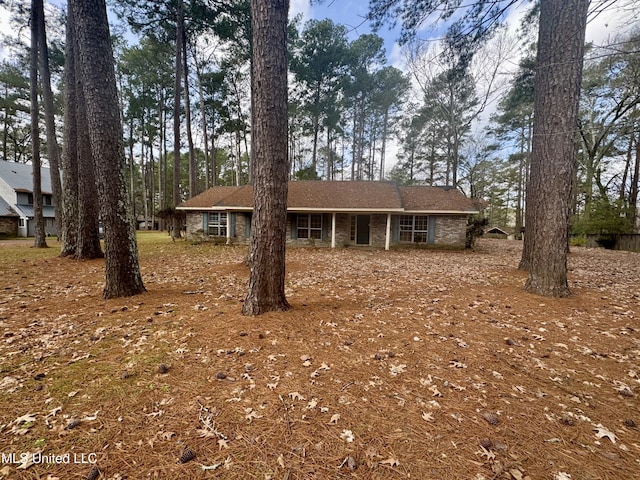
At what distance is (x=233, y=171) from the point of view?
33375 mm

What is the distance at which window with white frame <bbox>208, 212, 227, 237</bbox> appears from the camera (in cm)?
1516

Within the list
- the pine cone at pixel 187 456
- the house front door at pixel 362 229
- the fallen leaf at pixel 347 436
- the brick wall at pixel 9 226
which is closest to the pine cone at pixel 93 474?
the pine cone at pixel 187 456

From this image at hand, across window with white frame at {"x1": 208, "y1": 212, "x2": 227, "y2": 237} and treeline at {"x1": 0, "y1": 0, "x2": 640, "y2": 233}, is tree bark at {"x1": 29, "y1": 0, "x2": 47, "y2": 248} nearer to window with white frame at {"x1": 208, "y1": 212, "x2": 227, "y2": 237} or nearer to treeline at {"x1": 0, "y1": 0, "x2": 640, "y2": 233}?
treeline at {"x1": 0, "y1": 0, "x2": 640, "y2": 233}

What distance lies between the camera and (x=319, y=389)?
216 cm

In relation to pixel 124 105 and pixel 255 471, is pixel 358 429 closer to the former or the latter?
pixel 255 471

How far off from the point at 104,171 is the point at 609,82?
1949 cm

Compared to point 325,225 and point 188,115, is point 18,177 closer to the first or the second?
point 188,115

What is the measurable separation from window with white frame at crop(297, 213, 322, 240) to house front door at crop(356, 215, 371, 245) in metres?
2.33

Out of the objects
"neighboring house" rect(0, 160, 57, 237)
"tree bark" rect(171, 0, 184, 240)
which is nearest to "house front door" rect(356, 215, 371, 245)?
"tree bark" rect(171, 0, 184, 240)

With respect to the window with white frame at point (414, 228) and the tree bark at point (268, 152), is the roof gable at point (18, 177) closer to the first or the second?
the tree bark at point (268, 152)

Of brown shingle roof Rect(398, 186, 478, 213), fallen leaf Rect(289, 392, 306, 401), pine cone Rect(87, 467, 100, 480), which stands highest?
brown shingle roof Rect(398, 186, 478, 213)

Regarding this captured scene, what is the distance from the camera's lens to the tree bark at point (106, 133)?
3924 mm

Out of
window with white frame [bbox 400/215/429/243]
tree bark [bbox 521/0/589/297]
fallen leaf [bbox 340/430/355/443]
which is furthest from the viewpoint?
window with white frame [bbox 400/215/429/243]

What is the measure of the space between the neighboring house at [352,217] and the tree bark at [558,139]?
848cm
